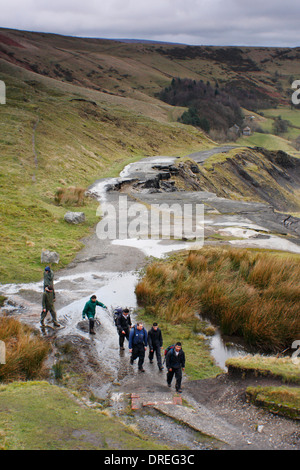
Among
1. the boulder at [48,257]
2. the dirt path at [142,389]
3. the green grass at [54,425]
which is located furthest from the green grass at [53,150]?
the green grass at [54,425]

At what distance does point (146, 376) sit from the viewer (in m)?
9.40

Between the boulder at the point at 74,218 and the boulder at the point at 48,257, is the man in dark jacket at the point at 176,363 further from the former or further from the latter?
the boulder at the point at 74,218

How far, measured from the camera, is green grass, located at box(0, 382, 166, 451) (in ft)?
18.8

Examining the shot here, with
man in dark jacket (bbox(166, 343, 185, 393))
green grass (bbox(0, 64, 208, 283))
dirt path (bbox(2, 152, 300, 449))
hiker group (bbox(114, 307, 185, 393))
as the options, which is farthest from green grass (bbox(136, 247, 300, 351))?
green grass (bbox(0, 64, 208, 283))

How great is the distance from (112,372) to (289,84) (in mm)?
206897

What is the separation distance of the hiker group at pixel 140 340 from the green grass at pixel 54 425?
6.87 feet

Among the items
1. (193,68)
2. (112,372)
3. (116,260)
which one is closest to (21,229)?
(116,260)

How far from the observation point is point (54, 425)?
6.33 metres

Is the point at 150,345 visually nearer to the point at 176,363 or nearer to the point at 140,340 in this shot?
the point at 140,340

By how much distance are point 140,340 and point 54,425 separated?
3490 millimetres

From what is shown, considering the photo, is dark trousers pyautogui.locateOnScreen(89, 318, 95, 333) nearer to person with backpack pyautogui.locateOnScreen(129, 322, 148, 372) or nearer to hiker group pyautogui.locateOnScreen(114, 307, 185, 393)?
hiker group pyautogui.locateOnScreen(114, 307, 185, 393)

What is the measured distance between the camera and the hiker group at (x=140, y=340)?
877 centimetres

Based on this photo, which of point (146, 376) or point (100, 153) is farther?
point (100, 153)

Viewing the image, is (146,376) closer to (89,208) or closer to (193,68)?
(89,208)
